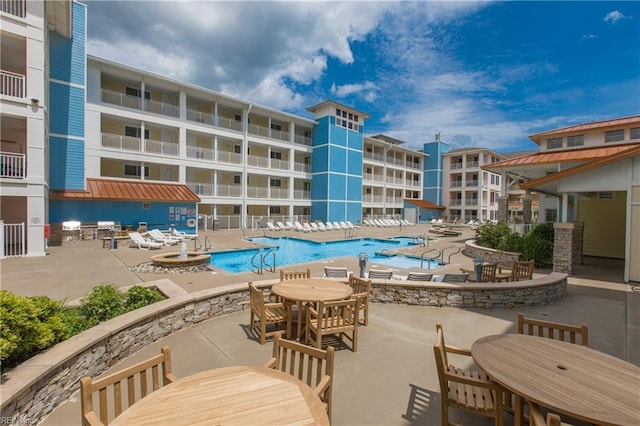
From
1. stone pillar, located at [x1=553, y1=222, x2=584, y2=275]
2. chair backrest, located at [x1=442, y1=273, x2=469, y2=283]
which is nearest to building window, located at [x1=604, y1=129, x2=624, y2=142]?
stone pillar, located at [x1=553, y1=222, x2=584, y2=275]

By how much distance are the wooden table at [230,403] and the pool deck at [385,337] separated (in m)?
1.17

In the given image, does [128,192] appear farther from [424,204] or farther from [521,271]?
[424,204]

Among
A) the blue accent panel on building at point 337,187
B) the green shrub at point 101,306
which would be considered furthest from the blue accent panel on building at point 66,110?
the blue accent panel on building at point 337,187

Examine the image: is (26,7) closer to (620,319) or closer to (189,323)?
(189,323)

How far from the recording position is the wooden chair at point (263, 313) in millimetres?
4945

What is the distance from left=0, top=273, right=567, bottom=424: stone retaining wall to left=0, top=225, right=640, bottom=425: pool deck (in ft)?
0.56

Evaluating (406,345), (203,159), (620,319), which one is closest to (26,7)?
(203,159)

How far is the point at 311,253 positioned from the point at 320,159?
16769 millimetres

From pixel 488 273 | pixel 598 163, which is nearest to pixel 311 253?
pixel 488 273

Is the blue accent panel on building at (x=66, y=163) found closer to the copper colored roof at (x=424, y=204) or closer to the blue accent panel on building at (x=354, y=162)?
the blue accent panel on building at (x=354, y=162)

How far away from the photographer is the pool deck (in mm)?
3443

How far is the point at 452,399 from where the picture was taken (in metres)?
2.99

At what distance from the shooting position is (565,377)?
2693 millimetres

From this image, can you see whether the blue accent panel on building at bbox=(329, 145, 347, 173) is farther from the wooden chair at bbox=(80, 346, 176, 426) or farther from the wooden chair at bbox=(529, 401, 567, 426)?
the wooden chair at bbox=(529, 401, 567, 426)
